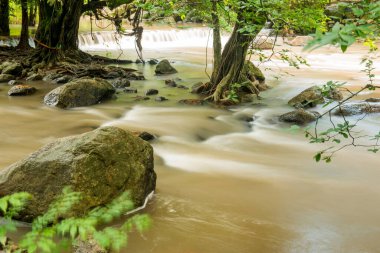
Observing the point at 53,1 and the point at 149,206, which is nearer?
the point at 149,206

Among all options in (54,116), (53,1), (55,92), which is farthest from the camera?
(53,1)

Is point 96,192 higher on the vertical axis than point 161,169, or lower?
higher

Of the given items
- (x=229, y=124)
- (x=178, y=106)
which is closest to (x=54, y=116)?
(x=178, y=106)

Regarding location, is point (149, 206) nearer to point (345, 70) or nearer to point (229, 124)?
point (229, 124)

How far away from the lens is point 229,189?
4500 mm

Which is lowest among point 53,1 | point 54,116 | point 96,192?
point 54,116

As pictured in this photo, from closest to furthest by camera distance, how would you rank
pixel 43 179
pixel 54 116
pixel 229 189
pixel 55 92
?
pixel 43 179 → pixel 229 189 → pixel 54 116 → pixel 55 92

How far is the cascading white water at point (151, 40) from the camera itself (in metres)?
19.3

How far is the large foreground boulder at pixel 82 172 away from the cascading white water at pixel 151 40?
15051mm

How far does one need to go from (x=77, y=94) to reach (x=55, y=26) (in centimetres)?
463

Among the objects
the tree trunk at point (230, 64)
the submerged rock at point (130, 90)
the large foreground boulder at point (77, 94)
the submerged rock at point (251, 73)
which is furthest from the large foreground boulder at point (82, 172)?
the submerged rock at point (251, 73)

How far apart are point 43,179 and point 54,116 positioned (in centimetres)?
456

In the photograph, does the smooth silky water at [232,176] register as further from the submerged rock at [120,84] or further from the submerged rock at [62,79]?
the submerged rock at [62,79]

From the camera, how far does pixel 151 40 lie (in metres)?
22.8
